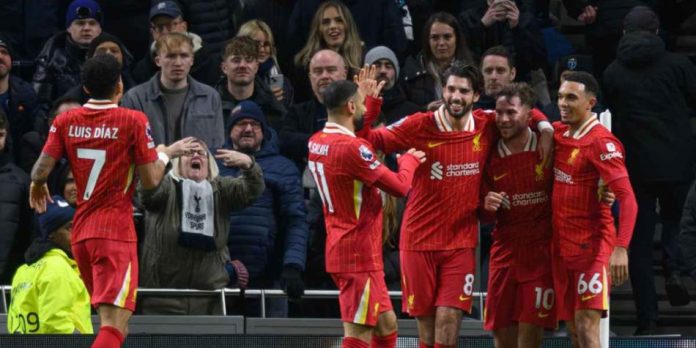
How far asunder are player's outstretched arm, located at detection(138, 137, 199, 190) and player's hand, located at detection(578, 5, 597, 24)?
576 centimetres

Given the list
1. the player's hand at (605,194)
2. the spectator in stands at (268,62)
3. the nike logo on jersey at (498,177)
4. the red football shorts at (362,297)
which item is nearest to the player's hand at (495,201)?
the nike logo on jersey at (498,177)

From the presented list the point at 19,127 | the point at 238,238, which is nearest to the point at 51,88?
the point at 19,127

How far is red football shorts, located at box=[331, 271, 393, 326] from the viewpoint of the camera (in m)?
13.8

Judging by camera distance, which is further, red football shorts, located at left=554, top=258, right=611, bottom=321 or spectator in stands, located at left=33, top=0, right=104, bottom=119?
spectator in stands, located at left=33, top=0, right=104, bottom=119

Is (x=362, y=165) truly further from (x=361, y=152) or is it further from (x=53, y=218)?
(x=53, y=218)

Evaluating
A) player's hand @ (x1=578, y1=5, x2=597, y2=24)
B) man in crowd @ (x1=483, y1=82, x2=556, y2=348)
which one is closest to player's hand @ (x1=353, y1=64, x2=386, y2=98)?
man in crowd @ (x1=483, y1=82, x2=556, y2=348)

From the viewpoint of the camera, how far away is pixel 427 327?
14.4 meters

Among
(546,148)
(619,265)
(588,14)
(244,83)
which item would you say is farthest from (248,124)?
(588,14)

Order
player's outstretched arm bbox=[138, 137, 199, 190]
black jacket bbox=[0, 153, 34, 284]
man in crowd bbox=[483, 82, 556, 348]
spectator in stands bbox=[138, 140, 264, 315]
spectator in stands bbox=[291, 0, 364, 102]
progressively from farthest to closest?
spectator in stands bbox=[291, 0, 364, 102] < black jacket bbox=[0, 153, 34, 284] < spectator in stands bbox=[138, 140, 264, 315] < man in crowd bbox=[483, 82, 556, 348] < player's outstretched arm bbox=[138, 137, 199, 190]

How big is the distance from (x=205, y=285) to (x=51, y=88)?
2.67 m

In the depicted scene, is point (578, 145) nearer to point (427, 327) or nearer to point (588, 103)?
point (588, 103)

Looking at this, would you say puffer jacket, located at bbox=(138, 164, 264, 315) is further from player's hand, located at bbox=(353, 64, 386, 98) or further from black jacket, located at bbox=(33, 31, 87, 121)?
black jacket, located at bbox=(33, 31, 87, 121)

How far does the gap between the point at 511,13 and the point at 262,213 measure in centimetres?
337

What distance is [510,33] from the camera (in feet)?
59.4
